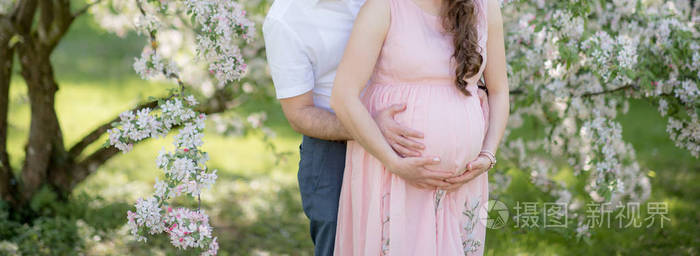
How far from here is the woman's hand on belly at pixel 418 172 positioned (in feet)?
6.75

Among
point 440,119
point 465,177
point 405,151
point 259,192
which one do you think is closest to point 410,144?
point 405,151

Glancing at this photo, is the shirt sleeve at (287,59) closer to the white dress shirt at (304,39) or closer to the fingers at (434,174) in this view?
the white dress shirt at (304,39)

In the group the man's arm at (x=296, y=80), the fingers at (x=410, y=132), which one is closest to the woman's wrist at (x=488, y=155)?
the fingers at (x=410, y=132)

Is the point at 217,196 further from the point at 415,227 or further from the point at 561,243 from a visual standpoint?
the point at 415,227

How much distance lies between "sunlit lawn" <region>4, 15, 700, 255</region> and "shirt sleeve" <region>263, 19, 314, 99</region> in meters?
0.62

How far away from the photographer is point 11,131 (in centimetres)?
641

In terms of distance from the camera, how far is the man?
6.92ft

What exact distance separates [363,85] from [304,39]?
0.31 m

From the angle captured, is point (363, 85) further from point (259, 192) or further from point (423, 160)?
→ point (259, 192)

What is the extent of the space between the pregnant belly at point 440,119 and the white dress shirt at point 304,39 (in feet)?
0.90

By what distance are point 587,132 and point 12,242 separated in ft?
10.5

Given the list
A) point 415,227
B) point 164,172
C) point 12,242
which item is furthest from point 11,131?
point 415,227

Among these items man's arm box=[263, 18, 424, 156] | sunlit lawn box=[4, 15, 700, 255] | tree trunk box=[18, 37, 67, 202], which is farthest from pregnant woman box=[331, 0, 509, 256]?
tree trunk box=[18, 37, 67, 202]

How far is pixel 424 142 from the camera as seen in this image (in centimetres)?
209
